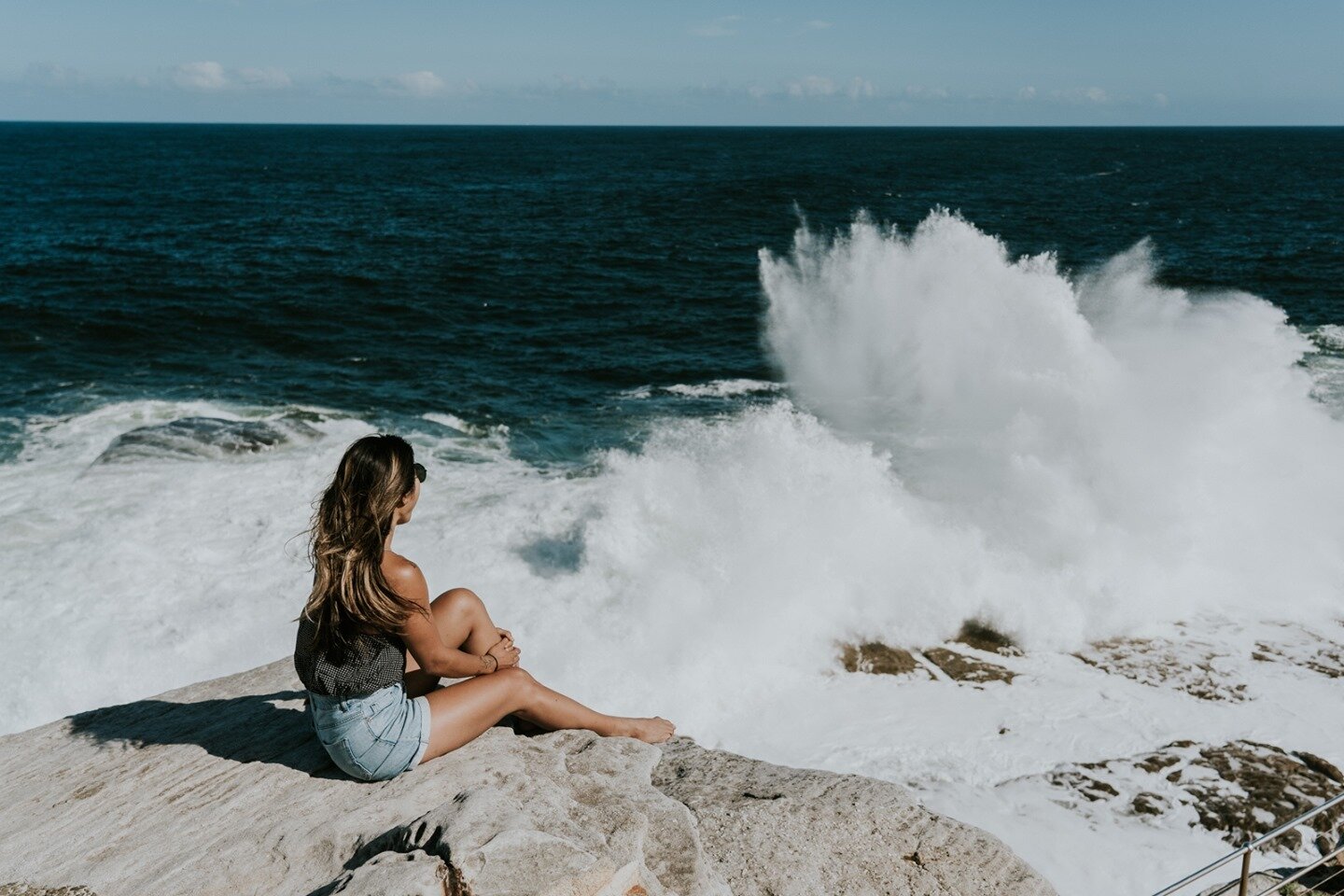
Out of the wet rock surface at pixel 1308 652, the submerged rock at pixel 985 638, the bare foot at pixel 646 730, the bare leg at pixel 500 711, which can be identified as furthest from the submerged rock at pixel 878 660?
the bare leg at pixel 500 711

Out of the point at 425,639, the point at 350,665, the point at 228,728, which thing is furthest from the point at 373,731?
the point at 228,728

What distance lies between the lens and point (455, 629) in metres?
4.61

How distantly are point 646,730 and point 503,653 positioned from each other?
3.00ft

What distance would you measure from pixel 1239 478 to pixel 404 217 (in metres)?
40.2

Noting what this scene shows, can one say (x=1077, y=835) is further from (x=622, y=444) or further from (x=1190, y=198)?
(x=1190, y=198)

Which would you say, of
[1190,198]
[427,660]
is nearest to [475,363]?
[427,660]

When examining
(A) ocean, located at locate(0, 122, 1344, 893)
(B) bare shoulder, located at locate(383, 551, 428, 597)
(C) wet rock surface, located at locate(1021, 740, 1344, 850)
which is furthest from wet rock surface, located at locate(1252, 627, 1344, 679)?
(B) bare shoulder, located at locate(383, 551, 428, 597)

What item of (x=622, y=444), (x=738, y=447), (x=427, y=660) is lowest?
(x=622, y=444)

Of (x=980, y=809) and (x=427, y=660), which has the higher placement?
(x=427, y=660)

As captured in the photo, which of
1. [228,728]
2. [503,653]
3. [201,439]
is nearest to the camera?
[503,653]

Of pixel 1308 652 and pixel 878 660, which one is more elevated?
pixel 1308 652

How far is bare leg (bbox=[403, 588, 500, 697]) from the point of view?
180 inches

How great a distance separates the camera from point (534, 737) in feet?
15.9

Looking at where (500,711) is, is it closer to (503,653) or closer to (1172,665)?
(503,653)
